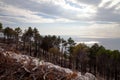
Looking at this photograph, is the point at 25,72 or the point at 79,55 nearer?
the point at 25,72

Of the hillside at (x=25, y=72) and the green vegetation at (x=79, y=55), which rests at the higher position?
the hillside at (x=25, y=72)

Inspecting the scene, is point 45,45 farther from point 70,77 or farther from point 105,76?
point 70,77

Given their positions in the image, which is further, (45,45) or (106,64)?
(45,45)

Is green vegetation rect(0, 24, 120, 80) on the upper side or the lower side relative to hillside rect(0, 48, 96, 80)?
lower

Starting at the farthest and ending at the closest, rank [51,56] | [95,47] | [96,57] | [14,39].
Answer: [14,39]
[51,56]
[95,47]
[96,57]

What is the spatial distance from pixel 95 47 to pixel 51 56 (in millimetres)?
25711

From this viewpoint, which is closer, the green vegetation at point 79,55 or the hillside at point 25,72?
the hillside at point 25,72

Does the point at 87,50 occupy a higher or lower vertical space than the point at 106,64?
higher

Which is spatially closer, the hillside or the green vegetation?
the hillside

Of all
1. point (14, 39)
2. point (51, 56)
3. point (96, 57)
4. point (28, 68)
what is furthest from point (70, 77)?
point (14, 39)

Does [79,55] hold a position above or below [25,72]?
below

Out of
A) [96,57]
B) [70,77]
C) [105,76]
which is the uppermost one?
[70,77]

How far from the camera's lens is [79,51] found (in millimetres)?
82625

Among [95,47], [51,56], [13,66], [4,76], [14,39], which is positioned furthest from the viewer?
[14,39]
